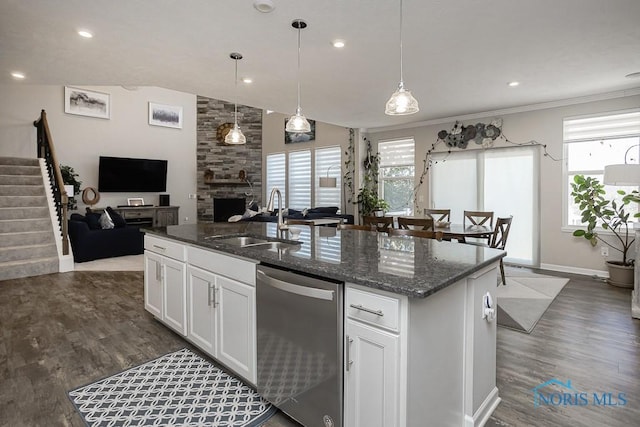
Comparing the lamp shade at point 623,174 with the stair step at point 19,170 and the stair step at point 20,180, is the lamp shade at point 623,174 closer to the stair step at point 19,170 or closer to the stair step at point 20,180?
the stair step at point 20,180

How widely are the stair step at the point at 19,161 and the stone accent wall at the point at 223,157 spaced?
3.84 m

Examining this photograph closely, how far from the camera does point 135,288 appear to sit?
4.38 meters

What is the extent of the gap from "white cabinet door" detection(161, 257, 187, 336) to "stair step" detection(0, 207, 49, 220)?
437cm

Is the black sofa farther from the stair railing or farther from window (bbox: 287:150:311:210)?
window (bbox: 287:150:311:210)

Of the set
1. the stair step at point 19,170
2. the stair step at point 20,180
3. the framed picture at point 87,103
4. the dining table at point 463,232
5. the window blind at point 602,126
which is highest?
the framed picture at point 87,103

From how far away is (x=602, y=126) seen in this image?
4.94m

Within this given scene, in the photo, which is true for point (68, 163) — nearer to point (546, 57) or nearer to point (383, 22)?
point (383, 22)

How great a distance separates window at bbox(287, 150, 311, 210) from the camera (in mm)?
9273

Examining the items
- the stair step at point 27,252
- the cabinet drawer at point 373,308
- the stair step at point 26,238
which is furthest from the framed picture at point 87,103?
the cabinet drawer at point 373,308

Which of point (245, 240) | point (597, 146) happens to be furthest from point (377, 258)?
point (597, 146)

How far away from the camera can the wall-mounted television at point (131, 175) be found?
816cm

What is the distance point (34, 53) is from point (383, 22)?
3.66 metres

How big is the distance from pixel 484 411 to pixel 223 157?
947 centimetres

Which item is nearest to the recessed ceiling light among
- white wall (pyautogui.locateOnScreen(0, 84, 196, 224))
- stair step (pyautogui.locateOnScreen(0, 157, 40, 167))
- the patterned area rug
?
the patterned area rug
